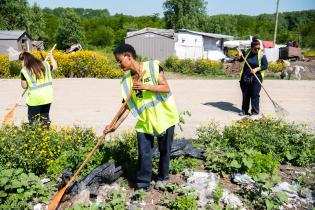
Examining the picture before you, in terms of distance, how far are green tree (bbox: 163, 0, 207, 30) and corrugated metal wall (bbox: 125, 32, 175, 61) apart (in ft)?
89.9

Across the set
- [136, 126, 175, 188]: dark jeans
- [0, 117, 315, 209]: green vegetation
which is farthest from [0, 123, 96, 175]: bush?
[136, 126, 175, 188]: dark jeans

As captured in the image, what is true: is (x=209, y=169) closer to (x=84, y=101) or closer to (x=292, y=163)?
(x=292, y=163)

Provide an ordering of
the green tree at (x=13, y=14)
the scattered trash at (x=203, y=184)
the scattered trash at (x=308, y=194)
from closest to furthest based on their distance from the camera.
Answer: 1. the scattered trash at (x=203, y=184)
2. the scattered trash at (x=308, y=194)
3. the green tree at (x=13, y=14)

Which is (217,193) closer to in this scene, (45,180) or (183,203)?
(183,203)

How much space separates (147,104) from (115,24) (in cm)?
7312

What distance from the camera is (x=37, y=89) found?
5.27m

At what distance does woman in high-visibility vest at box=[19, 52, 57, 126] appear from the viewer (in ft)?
17.0

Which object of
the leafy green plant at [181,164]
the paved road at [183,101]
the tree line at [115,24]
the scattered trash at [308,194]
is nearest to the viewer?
the scattered trash at [308,194]

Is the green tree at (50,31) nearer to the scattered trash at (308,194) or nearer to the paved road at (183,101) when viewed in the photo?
the paved road at (183,101)

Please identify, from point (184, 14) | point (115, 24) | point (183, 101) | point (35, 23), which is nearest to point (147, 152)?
point (183, 101)

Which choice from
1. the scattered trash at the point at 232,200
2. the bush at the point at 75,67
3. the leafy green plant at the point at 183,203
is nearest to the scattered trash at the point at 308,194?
the scattered trash at the point at 232,200

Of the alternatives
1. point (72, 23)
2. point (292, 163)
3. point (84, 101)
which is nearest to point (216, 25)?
point (72, 23)

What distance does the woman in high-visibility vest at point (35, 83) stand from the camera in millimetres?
5168

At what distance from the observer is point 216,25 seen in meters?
57.2
